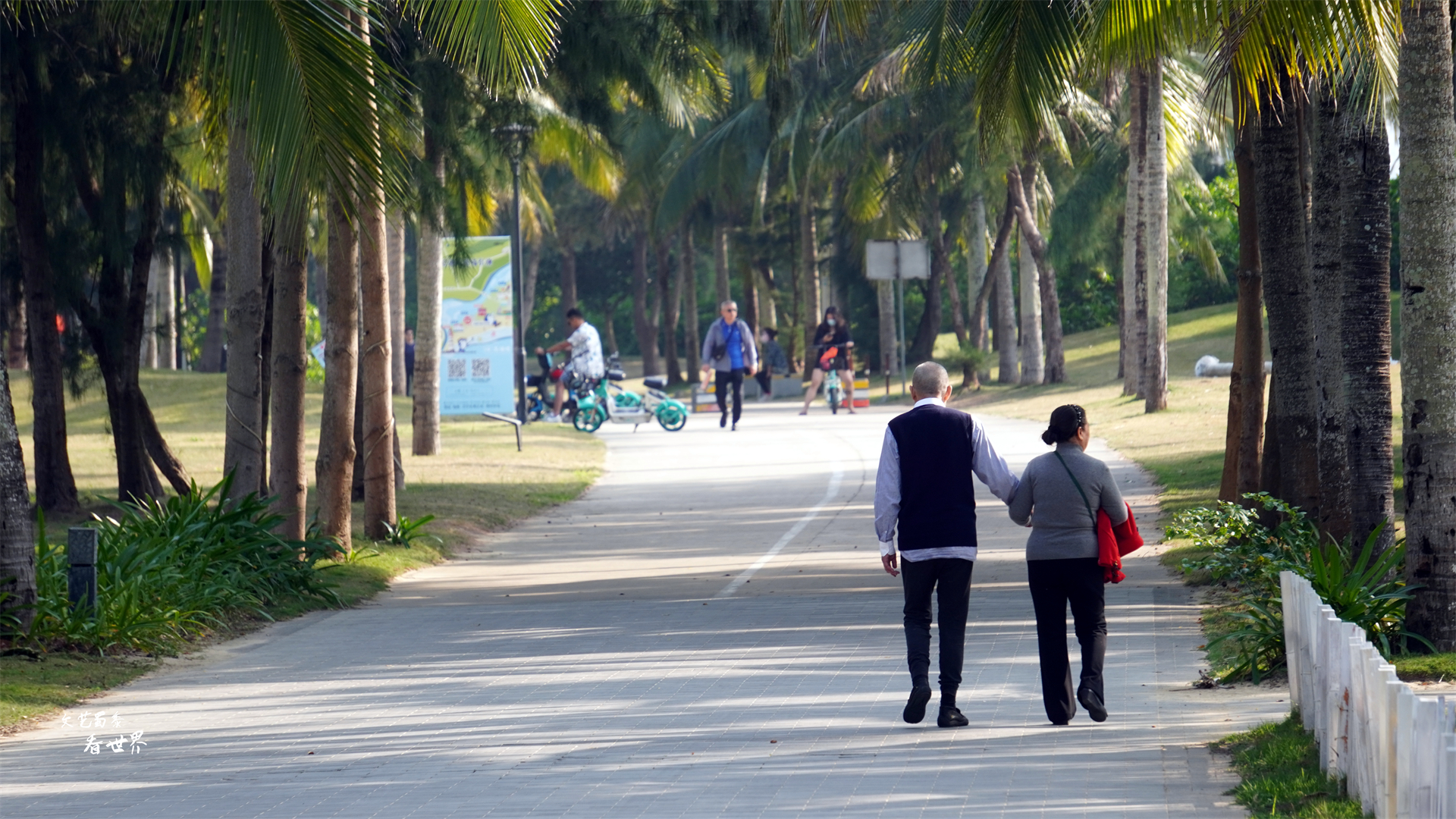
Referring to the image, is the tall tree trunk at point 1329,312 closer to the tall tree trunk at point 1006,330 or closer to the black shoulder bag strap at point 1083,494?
the black shoulder bag strap at point 1083,494

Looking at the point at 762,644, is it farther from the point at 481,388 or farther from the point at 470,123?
the point at 481,388

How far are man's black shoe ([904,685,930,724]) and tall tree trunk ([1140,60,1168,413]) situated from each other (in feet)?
65.3

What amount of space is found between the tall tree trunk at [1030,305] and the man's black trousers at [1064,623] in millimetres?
28599

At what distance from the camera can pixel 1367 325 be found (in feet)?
30.5

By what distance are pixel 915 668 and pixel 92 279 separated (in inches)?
490

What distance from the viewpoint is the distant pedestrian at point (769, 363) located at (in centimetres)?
4272

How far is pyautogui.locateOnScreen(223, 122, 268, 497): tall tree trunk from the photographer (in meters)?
13.0

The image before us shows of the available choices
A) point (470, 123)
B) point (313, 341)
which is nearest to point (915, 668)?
point (470, 123)

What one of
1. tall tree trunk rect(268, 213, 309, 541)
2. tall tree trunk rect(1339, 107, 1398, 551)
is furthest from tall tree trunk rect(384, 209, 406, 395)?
tall tree trunk rect(1339, 107, 1398, 551)

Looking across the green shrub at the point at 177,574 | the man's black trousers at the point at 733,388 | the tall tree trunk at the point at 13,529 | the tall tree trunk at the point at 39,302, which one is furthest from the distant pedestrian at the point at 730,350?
the tall tree trunk at the point at 13,529

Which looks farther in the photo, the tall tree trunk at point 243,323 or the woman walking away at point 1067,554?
the tall tree trunk at point 243,323

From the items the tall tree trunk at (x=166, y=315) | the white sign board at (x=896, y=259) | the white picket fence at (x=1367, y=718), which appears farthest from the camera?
the white sign board at (x=896, y=259)

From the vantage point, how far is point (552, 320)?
8731cm

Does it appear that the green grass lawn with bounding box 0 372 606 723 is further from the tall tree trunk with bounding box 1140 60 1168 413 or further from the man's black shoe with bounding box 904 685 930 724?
the tall tree trunk with bounding box 1140 60 1168 413
